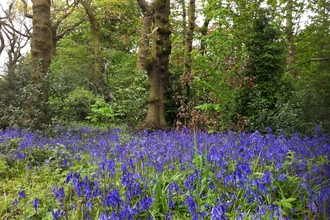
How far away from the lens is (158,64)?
28.9 ft

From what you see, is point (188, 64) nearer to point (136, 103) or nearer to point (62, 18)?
point (136, 103)

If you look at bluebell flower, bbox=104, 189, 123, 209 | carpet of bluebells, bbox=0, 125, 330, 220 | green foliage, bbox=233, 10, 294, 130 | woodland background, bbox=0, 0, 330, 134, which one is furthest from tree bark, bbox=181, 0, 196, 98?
bluebell flower, bbox=104, 189, 123, 209

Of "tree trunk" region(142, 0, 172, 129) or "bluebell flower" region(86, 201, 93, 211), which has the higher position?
"tree trunk" region(142, 0, 172, 129)

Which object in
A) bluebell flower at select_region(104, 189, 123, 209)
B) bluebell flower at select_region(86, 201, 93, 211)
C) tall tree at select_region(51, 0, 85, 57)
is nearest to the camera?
bluebell flower at select_region(104, 189, 123, 209)

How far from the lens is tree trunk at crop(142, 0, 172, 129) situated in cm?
864

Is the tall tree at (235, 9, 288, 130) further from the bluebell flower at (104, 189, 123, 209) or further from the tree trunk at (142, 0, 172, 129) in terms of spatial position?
the bluebell flower at (104, 189, 123, 209)

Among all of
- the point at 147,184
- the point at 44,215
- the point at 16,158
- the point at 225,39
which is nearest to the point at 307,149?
the point at 147,184

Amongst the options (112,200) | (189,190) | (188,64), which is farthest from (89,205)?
(188,64)

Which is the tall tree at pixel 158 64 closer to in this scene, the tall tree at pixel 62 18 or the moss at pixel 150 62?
the moss at pixel 150 62

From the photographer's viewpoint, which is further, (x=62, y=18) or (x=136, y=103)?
(x=62, y=18)

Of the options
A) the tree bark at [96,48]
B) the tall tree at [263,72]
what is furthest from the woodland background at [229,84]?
the tree bark at [96,48]

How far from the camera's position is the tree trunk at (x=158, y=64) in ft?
28.3

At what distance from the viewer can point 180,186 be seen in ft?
9.46

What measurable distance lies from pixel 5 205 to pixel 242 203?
6.80 feet
